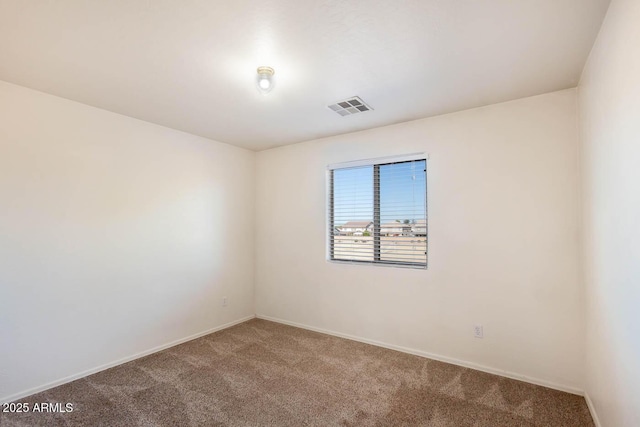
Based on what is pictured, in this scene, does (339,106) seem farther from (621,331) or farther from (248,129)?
(621,331)

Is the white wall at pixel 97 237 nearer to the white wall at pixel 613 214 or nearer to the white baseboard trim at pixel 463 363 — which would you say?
the white baseboard trim at pixel 463 363

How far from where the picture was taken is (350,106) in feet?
9.50

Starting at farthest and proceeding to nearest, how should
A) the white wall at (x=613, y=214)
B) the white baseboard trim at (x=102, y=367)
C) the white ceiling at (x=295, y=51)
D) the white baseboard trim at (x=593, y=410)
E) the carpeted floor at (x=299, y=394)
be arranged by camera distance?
the white baseboard trim at (x=102, y=367) < the carpeted floor at (x=299, y=394) < the white baseboard trim at (x=593, y=410) < the white ceiling at (x=295, y=51) < the white wall at (x=613, y=214)

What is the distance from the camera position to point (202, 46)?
1930 millimetres

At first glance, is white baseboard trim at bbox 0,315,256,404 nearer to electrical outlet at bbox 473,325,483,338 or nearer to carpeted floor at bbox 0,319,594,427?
carpeted floor at bbox 0,319,594,427

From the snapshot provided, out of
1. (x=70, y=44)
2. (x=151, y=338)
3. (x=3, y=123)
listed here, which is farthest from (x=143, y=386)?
(x=70, y=44)

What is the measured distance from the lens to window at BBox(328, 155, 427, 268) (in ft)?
10.9

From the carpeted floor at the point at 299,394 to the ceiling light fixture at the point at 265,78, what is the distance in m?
2.45

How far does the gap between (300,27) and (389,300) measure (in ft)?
9.12

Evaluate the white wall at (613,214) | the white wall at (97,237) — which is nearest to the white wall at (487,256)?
the white wall at (613,214)

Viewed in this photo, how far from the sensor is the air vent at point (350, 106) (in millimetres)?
2779

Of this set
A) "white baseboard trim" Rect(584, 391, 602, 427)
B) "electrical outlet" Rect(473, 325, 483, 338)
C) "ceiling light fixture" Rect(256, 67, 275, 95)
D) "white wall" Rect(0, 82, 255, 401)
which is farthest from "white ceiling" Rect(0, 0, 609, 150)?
"white baseboard trim" Rect(584, 391, 602, 427)

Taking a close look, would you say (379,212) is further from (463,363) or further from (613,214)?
(613,214)

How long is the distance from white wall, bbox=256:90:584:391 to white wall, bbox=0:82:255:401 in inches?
62.2
